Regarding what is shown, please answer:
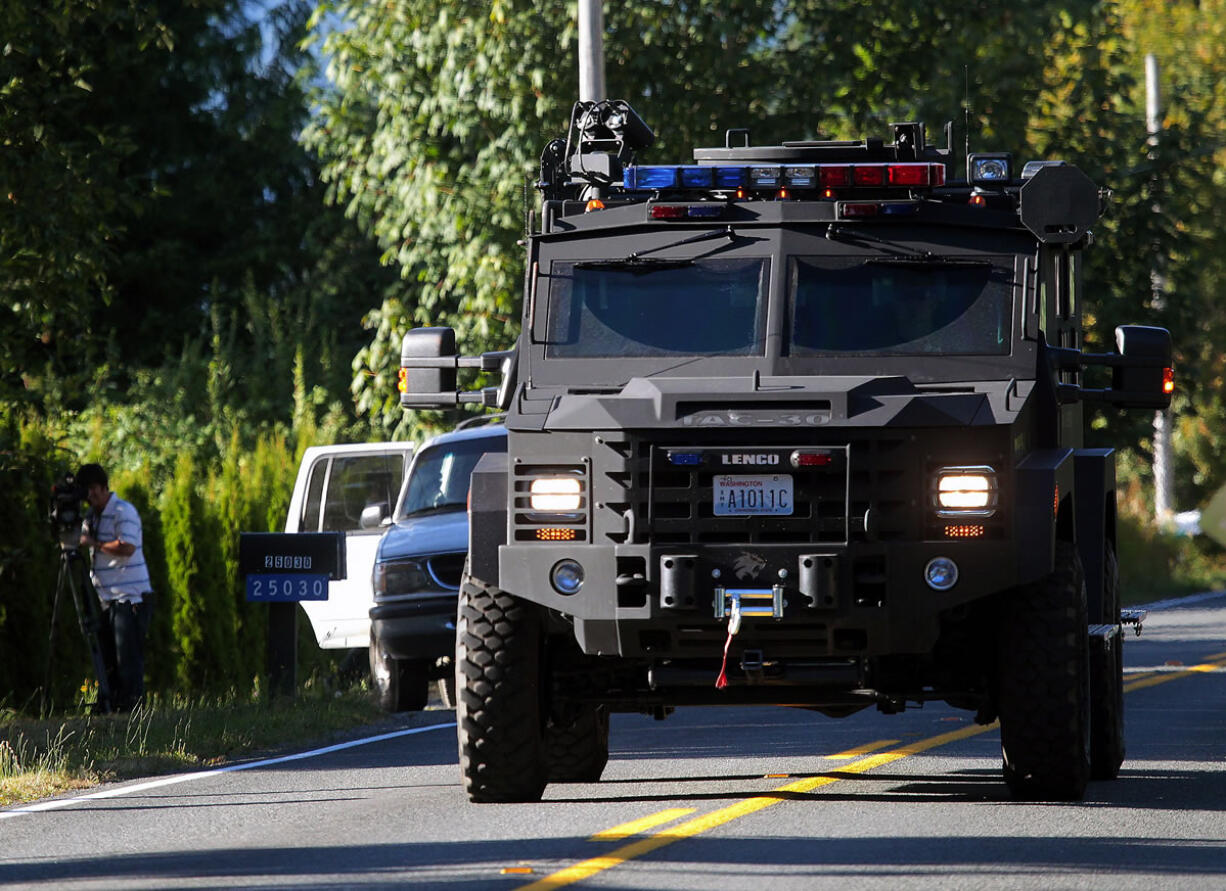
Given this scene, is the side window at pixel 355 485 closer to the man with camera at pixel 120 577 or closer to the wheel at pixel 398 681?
the man with camera at pixel 120 577

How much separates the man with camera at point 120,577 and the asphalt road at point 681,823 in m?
2.68

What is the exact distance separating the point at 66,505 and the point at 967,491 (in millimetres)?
8299

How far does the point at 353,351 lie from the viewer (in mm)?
31531

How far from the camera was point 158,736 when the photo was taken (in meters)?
13.8

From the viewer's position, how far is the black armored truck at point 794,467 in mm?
9656

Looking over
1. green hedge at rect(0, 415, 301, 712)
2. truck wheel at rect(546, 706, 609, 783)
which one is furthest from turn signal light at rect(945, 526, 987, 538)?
green hedge at rect(0, 415, 301, 712)

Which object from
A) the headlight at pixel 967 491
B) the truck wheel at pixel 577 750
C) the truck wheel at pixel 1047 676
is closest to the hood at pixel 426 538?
the truck wheel at pixel 577 750

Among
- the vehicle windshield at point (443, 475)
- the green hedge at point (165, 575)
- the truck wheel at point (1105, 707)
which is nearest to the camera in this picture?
the truck wheel at point (1105, 707)

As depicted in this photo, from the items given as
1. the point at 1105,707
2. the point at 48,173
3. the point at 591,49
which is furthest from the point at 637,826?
the point at 591,49

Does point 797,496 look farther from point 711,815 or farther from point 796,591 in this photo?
point 711,815

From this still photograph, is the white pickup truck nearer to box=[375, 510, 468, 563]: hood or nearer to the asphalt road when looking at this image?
box=[375, 510, 468, 563]: hood

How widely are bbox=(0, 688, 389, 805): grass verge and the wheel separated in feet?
1.33

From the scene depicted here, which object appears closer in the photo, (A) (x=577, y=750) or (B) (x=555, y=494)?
(B) (x=555, y=494)

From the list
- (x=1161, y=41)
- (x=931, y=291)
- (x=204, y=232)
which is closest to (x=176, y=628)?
(x=931, y=291)
